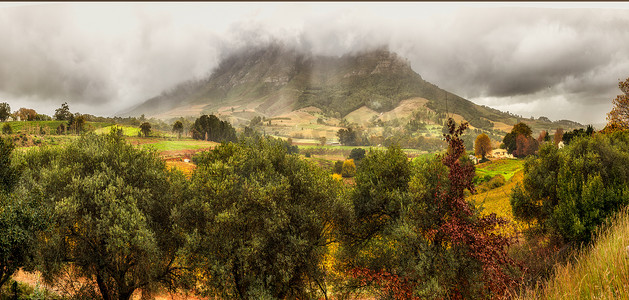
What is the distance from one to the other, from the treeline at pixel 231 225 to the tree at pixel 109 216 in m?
0.08

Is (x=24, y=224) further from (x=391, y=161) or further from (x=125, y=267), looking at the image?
(x=391, y=161)

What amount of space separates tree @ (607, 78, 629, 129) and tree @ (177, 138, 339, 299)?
50403mm

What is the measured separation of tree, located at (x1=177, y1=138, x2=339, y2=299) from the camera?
48.2ft

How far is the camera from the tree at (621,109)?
40.2m

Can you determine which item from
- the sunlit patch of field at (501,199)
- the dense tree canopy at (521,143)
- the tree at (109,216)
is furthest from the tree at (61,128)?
the dense tree canopy at (521,143)

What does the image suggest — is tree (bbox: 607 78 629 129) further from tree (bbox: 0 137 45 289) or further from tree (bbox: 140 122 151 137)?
tree (bbox: 140 122 151 137)

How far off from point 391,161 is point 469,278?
8009mm

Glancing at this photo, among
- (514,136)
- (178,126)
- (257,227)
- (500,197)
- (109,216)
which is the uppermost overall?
(178,126)

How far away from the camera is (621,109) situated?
41219 mm

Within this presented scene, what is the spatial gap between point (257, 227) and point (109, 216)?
25.6 feet

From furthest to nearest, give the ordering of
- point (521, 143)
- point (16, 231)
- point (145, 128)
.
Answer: point (521, 143), point (145, 128), point (16, 231)

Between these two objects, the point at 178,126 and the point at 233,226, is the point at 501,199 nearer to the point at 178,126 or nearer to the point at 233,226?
the point at 233,226

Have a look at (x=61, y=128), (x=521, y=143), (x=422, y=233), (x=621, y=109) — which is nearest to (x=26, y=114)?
(x=61, y=128)

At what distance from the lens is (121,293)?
1652cm
